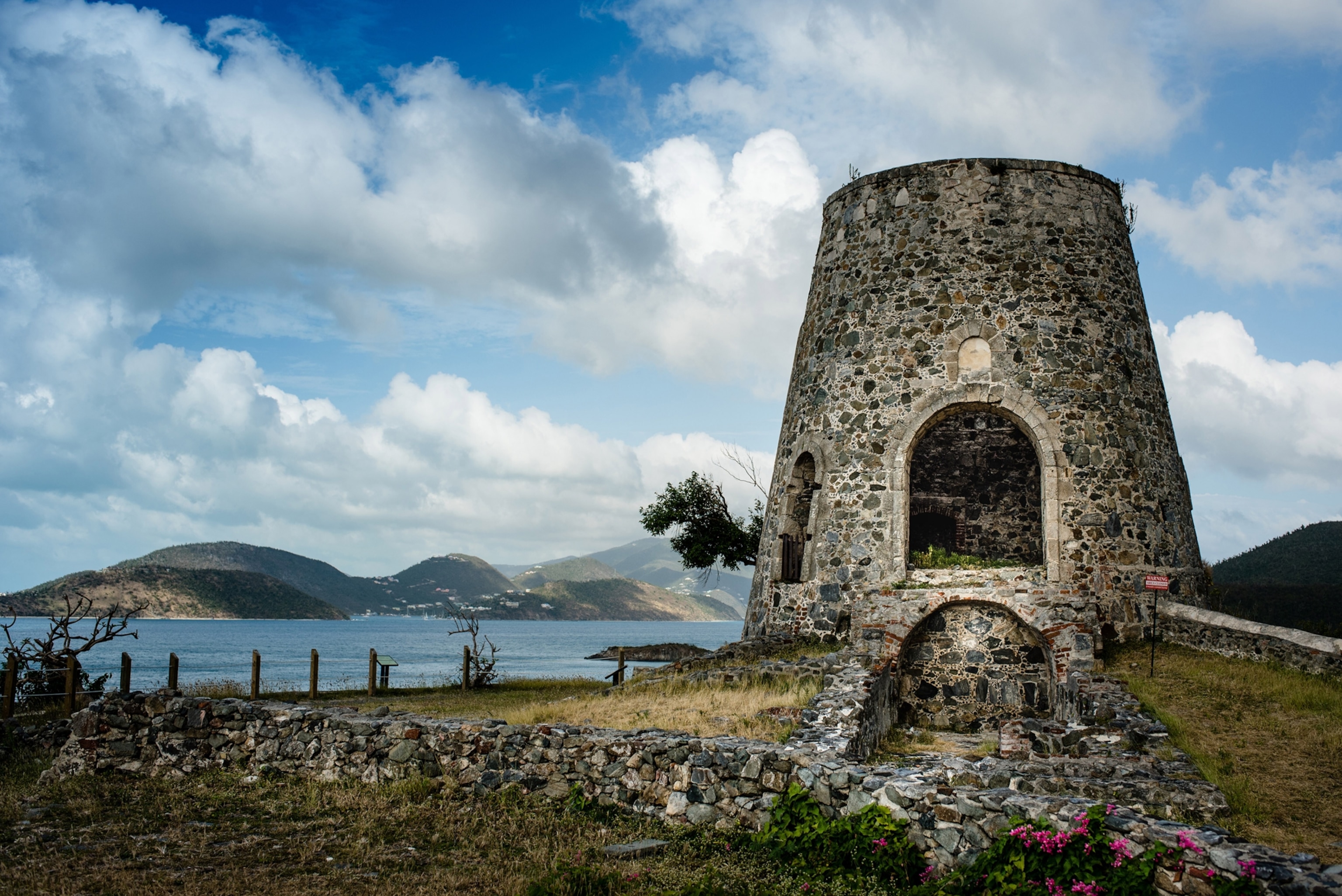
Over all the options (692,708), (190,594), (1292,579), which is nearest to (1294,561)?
(1292,579)

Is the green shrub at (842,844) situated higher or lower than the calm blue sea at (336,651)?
higher

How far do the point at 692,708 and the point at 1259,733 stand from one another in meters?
7.60

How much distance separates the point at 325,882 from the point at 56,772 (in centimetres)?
573

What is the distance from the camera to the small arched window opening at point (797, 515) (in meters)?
20.1

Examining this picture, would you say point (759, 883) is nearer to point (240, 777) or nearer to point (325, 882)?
point (325, 882)

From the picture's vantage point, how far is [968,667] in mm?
17438

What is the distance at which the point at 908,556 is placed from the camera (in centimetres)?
1880

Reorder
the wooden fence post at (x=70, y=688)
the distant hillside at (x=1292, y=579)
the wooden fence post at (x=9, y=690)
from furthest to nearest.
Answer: the distant hillside at (x=1292, y=579)
the wooden fence post at (x=70, y=688)
the wooden fence post at (x=9, y=690)

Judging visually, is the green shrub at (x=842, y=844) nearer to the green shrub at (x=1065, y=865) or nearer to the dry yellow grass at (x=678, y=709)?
the green shrub at (x=1065, y=865)

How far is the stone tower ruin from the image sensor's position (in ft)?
56.6

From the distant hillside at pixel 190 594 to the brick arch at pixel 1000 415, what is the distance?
125 metres

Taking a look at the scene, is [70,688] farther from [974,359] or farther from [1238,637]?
[1238,637]

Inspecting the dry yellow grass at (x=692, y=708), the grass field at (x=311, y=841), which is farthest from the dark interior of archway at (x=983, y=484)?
the grass field at (x=311, y=841)

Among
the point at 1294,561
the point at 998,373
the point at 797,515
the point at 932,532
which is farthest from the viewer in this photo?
the point at 1294,561
